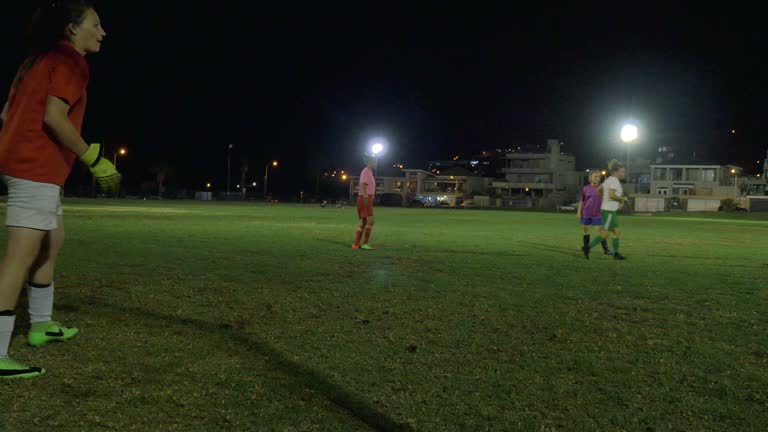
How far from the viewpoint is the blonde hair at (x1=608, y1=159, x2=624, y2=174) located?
1194 centimetres

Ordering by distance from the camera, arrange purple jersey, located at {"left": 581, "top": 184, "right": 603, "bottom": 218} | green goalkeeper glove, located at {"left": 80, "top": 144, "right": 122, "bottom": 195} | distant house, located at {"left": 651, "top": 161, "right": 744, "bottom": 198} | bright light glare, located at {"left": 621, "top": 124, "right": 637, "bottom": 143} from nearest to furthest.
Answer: green goalkeeper glove, located at {"left": 80, "top": 144, "right": 122, "bottom": 195}
purple jersey, located at {"left": 581, "top": 184, "right": 603, "bottom": 218}
bright light glare, located at {"left": 621, "top": 124, "right": 637, "bottom": 143}
distant house, located at {"left": 651, "top": 161, "right": 744, "bottom": 198}

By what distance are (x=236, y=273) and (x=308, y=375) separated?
15.7 ft

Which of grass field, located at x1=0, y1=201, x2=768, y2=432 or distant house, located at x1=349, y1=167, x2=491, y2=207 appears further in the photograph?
distant house, located at x1=349, y1=167, x2=491, y2=207

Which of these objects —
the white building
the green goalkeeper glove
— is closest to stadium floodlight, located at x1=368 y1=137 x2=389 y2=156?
the green goalkeeper glove

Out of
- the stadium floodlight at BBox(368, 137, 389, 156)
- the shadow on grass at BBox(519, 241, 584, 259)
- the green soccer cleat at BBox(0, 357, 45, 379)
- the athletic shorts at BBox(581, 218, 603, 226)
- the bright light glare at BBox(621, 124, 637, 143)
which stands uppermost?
the bright light glare at BBox(621, 124, 637, 143)

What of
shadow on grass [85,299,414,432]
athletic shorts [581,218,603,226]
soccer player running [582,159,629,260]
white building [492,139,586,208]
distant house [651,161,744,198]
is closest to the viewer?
shadow on grass [85,299,414,432]

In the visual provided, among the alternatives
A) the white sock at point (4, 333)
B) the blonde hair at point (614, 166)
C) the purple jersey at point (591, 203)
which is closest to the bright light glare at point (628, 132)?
the purple jersey at point (591, 203)

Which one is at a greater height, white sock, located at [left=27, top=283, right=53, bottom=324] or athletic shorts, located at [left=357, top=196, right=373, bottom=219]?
athletic shorts, located at [left=357, top=196, right=373, bottom=219]

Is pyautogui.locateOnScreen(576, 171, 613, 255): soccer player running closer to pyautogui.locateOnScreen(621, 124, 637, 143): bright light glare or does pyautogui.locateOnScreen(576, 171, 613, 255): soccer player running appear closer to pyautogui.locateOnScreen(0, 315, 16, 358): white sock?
pyautogui.locateOnScreen(0, 315, 16, 358): white sock

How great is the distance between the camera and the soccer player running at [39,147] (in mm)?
3396

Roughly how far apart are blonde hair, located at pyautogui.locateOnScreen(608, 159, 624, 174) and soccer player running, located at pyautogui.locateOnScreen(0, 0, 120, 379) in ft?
34.5

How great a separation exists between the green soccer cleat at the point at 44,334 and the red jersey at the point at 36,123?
1040 millimetres

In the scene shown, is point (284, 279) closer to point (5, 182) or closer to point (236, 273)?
point (236, 273)

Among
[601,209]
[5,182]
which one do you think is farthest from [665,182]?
[5,182]
